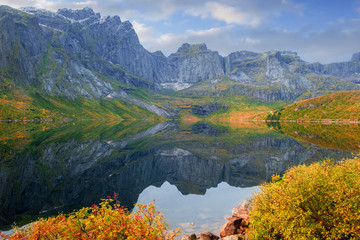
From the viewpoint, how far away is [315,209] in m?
16.5

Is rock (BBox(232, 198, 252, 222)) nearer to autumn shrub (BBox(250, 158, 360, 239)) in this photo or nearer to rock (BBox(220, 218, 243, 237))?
rock (BBox(220, 218, 243, 237))

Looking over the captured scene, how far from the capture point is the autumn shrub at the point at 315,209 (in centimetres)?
1493

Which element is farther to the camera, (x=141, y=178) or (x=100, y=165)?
(x=100, y=165)

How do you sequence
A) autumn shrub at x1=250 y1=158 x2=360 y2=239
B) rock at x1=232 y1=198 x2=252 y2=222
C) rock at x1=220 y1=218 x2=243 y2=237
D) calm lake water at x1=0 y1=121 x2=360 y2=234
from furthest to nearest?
1. calm lake water at x1=0 y1=121 x2=360 y2=234
2. rock at x1=232 y1=198 x2=252 y2=222
3. rock at x1=220 y1=218 x2=243 y2=237
4. autumn shrub at x1=250 y1=158 x2=360 y2=239

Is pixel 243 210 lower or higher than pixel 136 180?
higher

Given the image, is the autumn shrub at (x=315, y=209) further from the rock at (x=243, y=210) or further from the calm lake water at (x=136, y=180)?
the calm lake water at (x=136, y=180)

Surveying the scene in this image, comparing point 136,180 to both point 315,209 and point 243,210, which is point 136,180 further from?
point 315,209

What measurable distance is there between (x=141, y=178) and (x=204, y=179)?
43.9 feet

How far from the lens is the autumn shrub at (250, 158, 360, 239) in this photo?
14.9 meters

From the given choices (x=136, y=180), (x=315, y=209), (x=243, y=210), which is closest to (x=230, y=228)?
(x=243, y=210)

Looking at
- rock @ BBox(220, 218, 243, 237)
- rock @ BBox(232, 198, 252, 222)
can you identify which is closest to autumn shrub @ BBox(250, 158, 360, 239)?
rock @ BBox(220, 218, 243, 237)

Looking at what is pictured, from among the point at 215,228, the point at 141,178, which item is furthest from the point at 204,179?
the point at 215,228

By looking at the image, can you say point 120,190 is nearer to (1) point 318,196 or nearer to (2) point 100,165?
(2) point 100,165

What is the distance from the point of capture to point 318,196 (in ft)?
54.1
